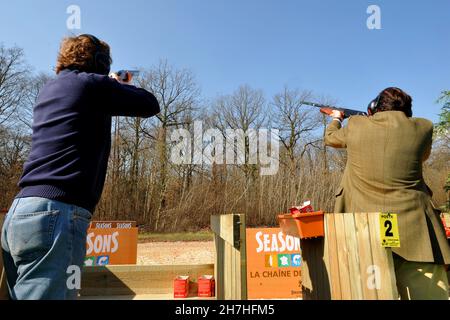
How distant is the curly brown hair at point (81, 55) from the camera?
5.89ft

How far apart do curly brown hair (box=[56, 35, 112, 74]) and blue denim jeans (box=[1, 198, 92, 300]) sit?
76 centimetres

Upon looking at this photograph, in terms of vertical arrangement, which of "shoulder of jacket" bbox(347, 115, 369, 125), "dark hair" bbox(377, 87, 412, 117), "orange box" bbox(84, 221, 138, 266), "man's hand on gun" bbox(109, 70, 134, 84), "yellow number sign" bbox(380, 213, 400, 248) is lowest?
"orange box" bbox(84, 221, 138, 266)

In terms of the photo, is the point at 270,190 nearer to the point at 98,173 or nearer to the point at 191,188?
the point at 191,188

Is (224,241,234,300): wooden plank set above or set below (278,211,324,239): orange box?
below

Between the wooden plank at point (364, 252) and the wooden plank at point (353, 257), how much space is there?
0.02m

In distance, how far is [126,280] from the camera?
3.05m

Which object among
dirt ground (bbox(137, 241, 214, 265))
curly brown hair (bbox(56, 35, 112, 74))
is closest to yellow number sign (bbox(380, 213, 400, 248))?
curly brown hair (bbox(56, 35, 112, 74))

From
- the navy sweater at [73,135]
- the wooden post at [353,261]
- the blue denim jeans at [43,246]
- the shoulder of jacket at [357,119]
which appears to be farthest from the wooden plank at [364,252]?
the blue denim jeans at [43,246]

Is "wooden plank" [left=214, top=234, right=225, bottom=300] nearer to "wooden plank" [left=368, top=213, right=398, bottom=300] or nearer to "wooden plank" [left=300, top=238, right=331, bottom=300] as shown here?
"wooden plank" [left=300, top=238, right=331, bottom=300]

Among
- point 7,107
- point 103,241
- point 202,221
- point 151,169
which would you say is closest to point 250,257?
point 103,241

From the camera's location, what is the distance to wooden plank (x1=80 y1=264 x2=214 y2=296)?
10.00 ft

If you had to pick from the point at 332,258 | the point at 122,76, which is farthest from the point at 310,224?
the point at 122,76
